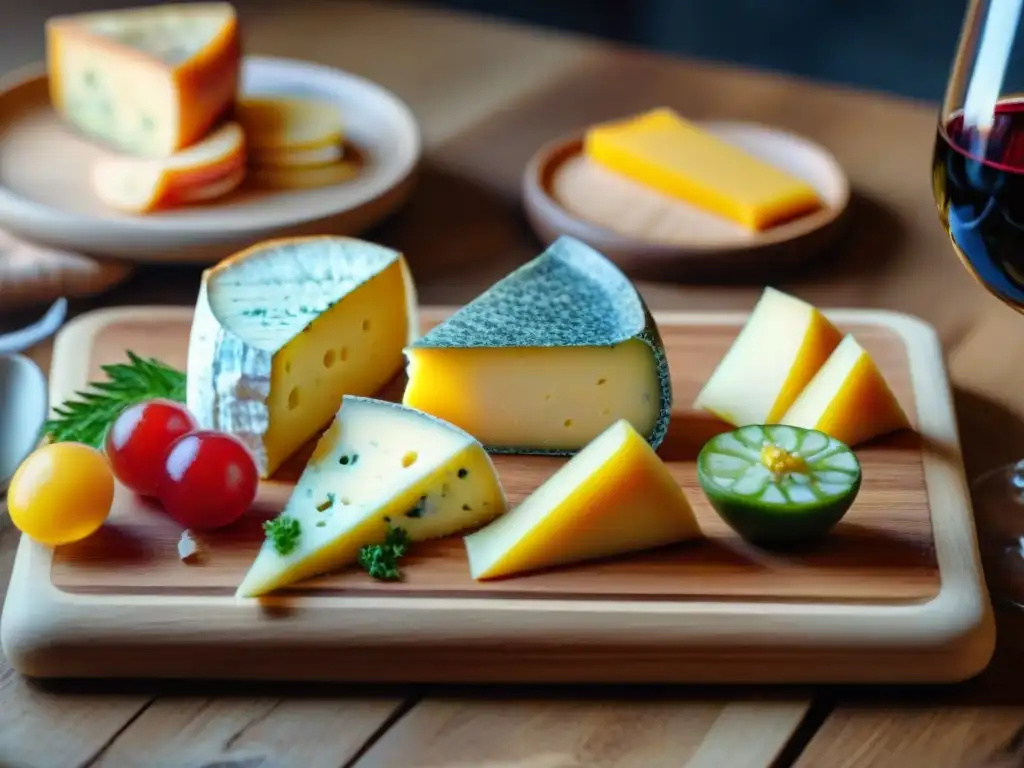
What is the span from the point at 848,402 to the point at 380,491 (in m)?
0.53

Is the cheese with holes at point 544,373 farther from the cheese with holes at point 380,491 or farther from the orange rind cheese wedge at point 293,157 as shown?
the orange rind cheese wedge at point 293,157

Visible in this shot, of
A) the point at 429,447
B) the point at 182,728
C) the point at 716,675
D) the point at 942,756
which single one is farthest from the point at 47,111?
the point at 942,756

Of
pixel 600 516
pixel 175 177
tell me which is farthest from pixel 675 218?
pixel 600 516

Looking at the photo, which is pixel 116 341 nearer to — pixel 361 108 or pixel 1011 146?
pixel 361 108

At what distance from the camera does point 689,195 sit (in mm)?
2062

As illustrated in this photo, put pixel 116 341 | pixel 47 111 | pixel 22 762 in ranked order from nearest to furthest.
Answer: pixel 22 762 < pixel 116 341 < pixel 47 111

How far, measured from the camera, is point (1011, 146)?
1247 mm

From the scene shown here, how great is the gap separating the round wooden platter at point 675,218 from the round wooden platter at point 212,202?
0.76 feet

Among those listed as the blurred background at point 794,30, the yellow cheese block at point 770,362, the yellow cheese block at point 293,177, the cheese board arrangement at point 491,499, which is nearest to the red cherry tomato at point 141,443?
the cheese board arrangement at point 491,499

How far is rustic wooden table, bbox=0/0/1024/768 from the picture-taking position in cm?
113

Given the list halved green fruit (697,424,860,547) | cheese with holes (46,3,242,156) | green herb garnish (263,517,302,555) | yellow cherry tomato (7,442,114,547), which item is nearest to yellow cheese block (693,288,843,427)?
halved green fruit (697,424,860,547)

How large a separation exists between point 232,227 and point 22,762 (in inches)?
35.9

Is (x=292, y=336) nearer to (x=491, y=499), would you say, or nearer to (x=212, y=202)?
(x=491, y=499)

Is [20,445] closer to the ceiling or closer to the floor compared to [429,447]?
closer to the floor
